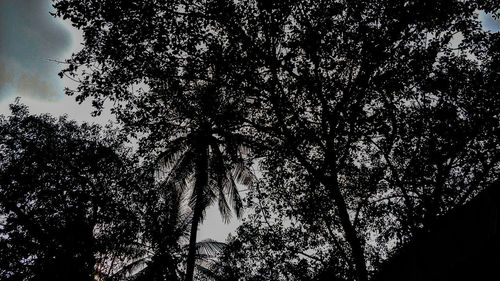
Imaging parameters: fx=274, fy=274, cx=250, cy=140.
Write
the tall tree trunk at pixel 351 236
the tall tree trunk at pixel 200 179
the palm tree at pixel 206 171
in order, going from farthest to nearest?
the palm tree at pixel 206 171
the tall tree trunk at pixel 200 179
the tall tree trunk at pixel 351 236

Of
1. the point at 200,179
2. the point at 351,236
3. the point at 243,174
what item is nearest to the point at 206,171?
the point at 200,179

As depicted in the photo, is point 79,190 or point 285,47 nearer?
point 285,47

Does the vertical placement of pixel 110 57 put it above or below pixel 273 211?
above

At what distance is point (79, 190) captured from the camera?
12.4m

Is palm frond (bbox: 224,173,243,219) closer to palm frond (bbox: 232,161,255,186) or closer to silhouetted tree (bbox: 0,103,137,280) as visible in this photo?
palm frond (bbox: 232,161,255,186)

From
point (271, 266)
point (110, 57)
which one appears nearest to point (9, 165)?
point (110, 57)

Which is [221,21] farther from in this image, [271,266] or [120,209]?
[271,266]

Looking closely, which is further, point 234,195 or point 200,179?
point 234,195

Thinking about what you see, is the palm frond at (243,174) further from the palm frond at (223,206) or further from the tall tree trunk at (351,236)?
the tall tree trunk at (351,236)

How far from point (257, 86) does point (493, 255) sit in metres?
7.86

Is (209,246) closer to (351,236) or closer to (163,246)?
(163,246)

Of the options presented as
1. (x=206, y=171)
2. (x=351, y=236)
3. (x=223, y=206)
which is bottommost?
(x=351, y=236)

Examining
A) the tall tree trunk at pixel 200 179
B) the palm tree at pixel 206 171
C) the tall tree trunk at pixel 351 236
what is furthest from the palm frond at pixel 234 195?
the tall tree trunk at pixel 351 236

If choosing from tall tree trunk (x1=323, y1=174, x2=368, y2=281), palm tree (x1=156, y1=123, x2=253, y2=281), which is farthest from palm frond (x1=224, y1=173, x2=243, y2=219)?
tall tree trunk (x1=323, y1=174, x2=368, y2=281)
